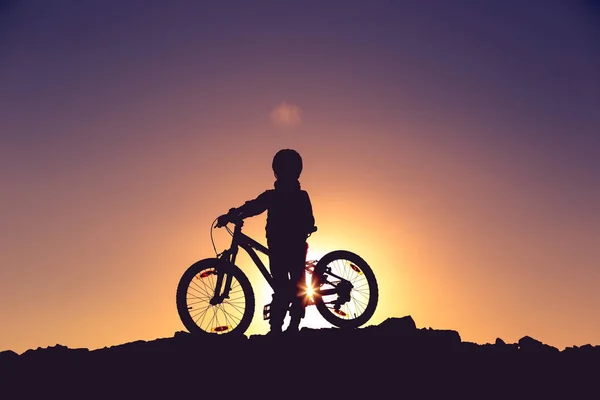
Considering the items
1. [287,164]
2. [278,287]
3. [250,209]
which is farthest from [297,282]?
[287,164]

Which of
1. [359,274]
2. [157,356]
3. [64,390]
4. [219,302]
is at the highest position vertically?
[359,274]

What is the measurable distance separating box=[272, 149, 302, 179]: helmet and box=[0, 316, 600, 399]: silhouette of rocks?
316 centimetres

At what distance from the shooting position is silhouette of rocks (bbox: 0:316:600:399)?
12.2 meters

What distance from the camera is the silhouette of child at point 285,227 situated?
1340 centimetres

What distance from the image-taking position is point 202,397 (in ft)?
38.6

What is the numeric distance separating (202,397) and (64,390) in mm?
2739

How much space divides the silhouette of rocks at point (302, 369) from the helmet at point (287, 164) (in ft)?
10.4

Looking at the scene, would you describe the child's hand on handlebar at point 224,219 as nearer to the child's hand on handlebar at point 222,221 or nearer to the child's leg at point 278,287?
the child's hand on handlebar at point 222,221

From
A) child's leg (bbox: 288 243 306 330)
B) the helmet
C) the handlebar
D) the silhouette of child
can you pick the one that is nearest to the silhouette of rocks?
child's leg (bbox: 288 243 306 330)

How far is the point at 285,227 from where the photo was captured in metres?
13.5

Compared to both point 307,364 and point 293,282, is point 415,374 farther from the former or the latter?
point 293,282

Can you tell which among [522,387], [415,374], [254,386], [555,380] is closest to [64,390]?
[254,386]

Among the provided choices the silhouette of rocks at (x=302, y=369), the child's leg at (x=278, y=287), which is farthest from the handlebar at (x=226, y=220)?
the silhouette of rocks at (x=302, y=369)

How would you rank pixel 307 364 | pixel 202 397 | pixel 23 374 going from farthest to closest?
pixel 23 374, pixel 307 364, pixel 202 397
